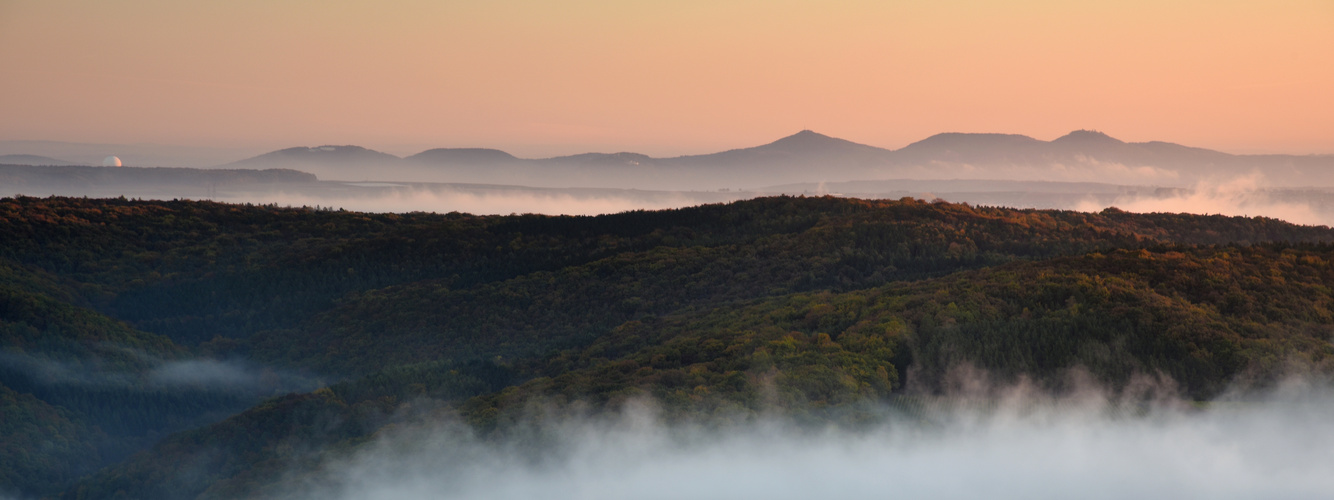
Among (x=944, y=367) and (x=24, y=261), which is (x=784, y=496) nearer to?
(x=944, y=367)

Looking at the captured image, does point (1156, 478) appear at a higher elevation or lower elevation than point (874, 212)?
lower

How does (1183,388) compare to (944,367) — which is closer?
(1183,388)

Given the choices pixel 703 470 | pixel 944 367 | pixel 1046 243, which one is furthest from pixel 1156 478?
pixel 1046 243

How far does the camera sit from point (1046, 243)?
1382 inches

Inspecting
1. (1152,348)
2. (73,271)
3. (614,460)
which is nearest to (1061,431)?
(1152,348)

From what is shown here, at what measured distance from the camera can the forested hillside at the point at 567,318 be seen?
690 inches

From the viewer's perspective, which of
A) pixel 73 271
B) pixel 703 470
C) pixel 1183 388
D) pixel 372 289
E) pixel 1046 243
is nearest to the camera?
pixel 703 470

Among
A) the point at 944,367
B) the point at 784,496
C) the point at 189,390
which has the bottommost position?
the point at 189,390

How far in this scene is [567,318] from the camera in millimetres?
33406

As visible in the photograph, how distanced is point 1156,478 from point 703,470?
21.9ft

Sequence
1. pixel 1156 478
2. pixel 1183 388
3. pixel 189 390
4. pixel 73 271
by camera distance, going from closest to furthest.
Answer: pixel 1156 478
pixel 1183 388
pixel 189 390
pixel 73 271

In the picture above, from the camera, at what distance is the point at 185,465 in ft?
66.4

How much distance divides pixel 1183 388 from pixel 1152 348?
1476 millimetres

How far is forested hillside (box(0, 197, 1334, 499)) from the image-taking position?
57.5 ft
